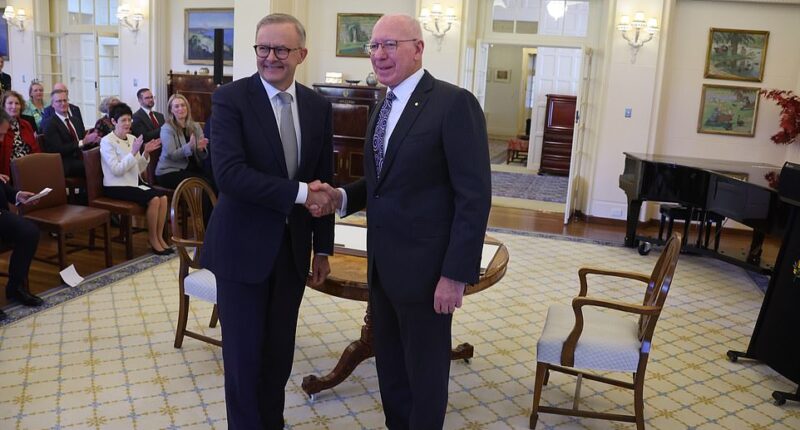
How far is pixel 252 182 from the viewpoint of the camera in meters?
2.20

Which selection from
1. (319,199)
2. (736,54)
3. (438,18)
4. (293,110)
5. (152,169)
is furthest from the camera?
(438,18)

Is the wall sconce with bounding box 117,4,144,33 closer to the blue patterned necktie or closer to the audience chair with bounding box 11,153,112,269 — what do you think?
the audience chair with bounding box 11,153,112,269

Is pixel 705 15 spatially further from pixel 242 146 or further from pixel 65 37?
pixel 65 37

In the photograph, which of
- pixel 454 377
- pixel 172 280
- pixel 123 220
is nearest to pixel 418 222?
pixel 454 377

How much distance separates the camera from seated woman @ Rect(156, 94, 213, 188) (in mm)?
6383

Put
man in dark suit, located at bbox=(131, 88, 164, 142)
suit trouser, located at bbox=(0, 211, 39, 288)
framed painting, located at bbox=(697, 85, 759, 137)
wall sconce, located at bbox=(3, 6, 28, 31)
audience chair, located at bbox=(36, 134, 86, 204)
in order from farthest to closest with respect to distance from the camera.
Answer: wall sconce, located at bbox=(3, 6, 28, 31) < framed painting, located at bbox=(697, 85, 759, 137) < man in dark suit, located at bbox=(131, 88, 164, 142) < audience chair, located at bbox=(36, 134, 86, 204) < suit trouser, located at bbox=(0, 211, 39, 288)

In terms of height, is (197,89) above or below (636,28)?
below

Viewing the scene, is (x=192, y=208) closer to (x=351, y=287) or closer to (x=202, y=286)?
(x=202, y=286)

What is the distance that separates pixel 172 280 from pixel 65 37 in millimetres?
8929

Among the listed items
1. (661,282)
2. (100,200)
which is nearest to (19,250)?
(100,200)

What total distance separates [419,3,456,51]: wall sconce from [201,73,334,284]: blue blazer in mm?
6330

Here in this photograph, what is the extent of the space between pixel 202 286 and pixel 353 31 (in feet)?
21.4

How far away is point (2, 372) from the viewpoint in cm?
343

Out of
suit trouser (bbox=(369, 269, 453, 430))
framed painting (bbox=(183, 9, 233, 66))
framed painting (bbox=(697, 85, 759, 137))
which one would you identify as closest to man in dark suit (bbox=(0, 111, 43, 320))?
suit trouser (bbox=(369, 269, 453, 430))
